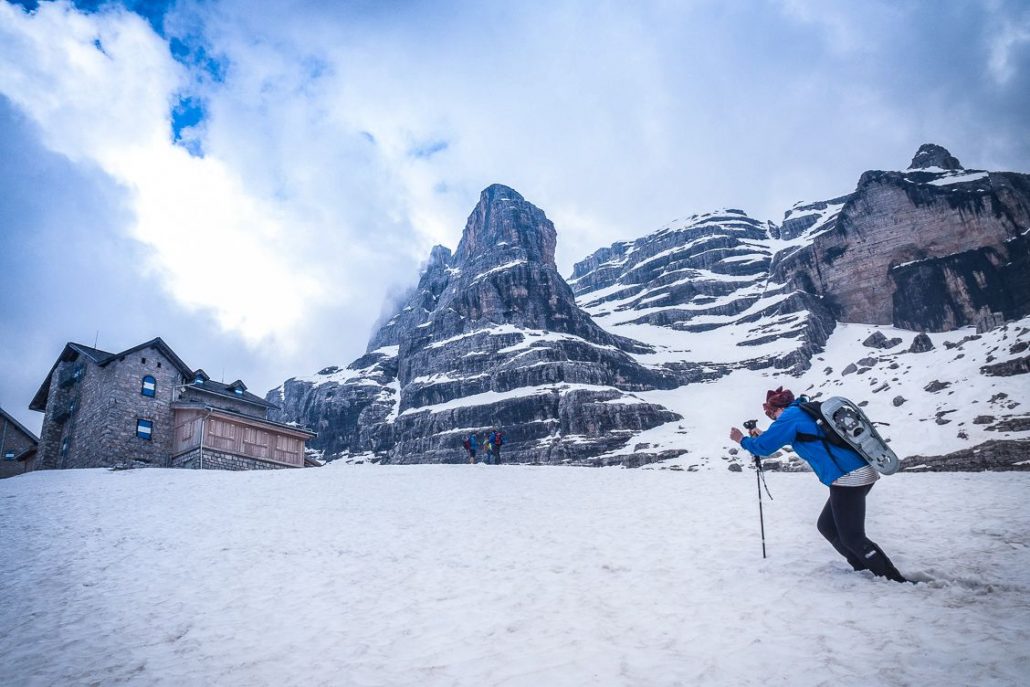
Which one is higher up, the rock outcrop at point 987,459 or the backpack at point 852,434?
the backpack at point 852,434

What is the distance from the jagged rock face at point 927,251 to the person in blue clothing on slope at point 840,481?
91.7 meters

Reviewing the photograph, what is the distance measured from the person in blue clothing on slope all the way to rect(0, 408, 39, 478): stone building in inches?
2238

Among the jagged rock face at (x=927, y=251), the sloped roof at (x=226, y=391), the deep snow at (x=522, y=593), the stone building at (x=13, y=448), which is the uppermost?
the jagged rock face at (x=927, y=251)

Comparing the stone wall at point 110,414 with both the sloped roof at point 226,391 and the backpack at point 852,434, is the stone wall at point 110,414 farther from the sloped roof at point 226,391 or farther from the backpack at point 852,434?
the backpack at point 852,434

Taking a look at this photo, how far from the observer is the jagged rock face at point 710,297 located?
102m

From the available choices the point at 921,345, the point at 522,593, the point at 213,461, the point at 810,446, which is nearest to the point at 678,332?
the point at 921,345

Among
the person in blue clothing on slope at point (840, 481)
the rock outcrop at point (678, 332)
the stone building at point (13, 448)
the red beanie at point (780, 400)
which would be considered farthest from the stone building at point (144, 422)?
the rock outcrop at point (678, 332)

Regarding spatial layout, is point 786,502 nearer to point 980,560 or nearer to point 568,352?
point 980,560

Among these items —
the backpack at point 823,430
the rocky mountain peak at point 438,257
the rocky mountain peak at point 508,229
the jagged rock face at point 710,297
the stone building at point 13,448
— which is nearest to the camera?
the backpack at point 823,430

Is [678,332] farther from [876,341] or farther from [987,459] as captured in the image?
[987,459]

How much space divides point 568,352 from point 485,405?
60.9ft

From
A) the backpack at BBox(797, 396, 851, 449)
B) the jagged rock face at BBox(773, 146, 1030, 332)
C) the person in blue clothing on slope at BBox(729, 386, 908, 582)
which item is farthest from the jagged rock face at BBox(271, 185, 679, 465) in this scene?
the backpack at BBox(797, 396, 851, 449)

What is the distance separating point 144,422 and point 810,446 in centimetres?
3918

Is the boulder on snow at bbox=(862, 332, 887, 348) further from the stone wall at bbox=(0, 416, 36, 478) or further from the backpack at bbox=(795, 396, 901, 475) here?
the stone wall at bbox=(0, 416, 36, 478)
